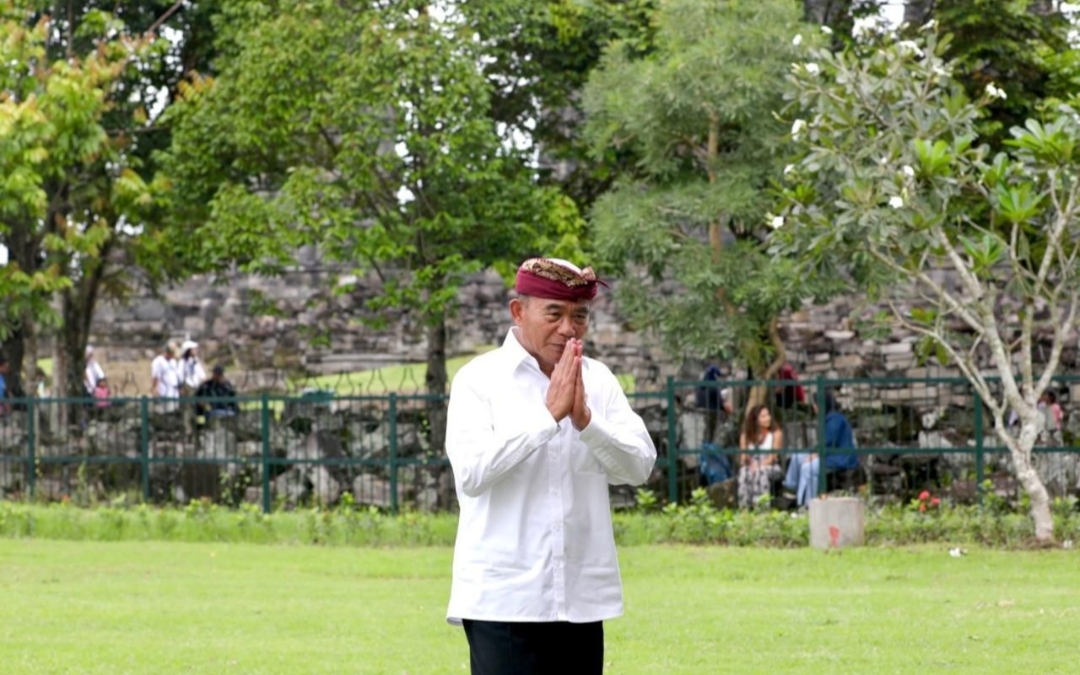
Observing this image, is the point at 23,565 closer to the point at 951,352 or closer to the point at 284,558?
the point at 284,558

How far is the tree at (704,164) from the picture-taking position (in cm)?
1758

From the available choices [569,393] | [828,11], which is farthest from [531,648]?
[828,11]

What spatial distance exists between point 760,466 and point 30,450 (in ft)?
25.4

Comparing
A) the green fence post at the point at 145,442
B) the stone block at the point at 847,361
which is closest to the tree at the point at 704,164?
the green fence post at the point at 145,442

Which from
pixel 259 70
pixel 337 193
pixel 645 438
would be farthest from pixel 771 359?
pixel 645 438

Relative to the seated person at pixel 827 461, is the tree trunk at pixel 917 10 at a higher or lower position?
higher

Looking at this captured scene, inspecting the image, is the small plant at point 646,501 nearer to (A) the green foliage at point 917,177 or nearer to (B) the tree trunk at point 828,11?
(A) the green foliage at point 917,177

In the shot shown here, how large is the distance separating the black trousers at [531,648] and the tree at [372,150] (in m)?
15.0

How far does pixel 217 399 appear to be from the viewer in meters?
17.2

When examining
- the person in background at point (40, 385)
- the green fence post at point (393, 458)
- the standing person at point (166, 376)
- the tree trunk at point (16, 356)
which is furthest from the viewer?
the standing person at point (166, 376)

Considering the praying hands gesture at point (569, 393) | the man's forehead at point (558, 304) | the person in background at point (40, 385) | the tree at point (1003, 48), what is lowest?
the praying hands gesture at point (569, 393)

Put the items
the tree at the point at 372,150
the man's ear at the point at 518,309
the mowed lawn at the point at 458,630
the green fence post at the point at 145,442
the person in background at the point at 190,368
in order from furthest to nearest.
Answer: the person in background at the point at 190,368 < the tree at the point at 372,150 < the green fence post at the point at 145,442 < the mowed lawn at the point at 458,630 < the man's ear at the point at 518,309

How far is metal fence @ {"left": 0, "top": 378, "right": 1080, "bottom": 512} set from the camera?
15.8m

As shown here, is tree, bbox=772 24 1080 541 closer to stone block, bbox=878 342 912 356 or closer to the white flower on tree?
the white flower on tree
